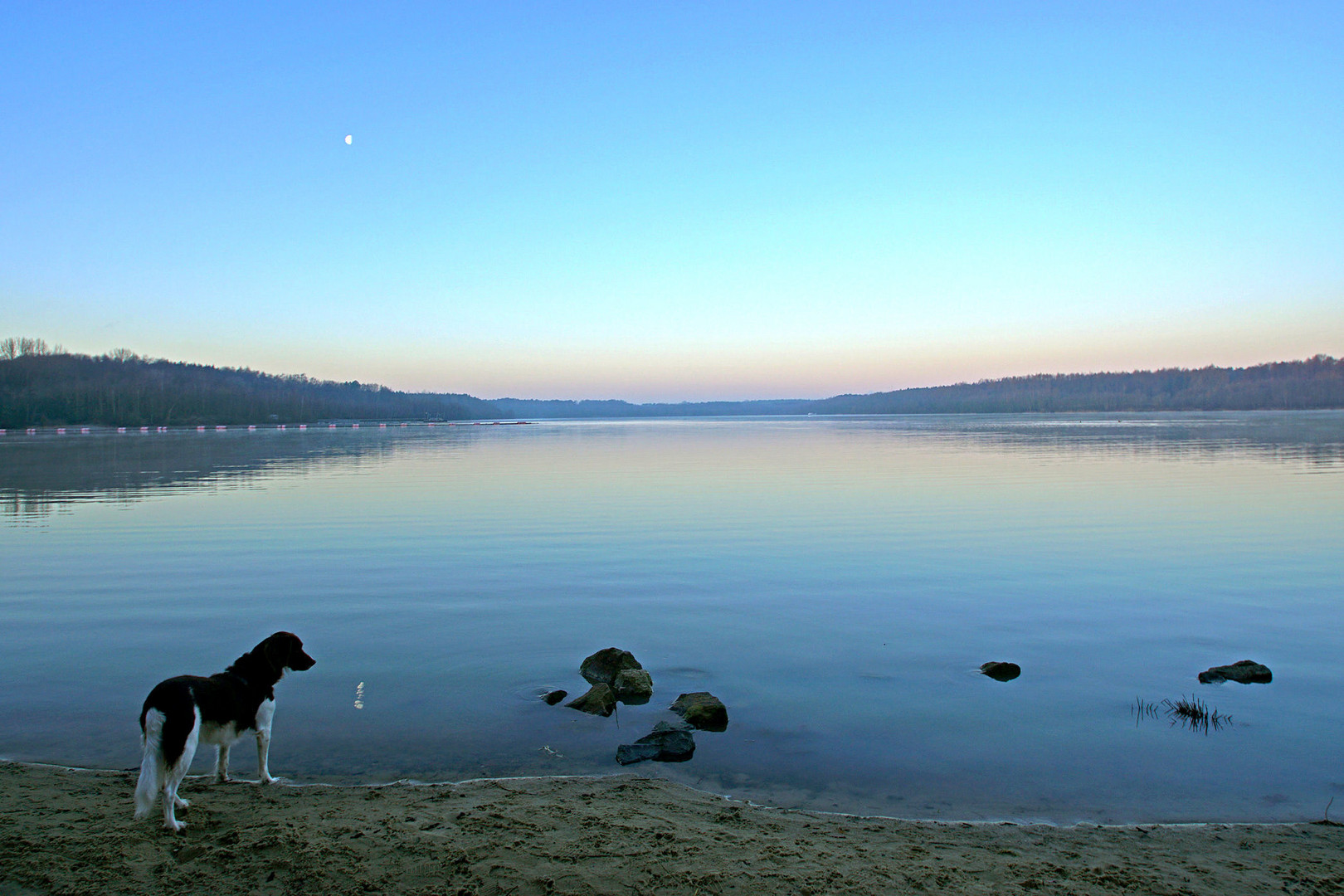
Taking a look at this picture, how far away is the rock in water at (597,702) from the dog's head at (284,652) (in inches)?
102

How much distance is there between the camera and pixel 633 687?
812 centimetres

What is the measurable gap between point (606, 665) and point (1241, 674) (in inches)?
264

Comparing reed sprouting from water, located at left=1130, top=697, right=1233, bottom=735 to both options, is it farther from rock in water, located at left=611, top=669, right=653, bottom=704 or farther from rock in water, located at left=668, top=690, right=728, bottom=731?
rock in water, located at left=611, top=669, right=653, bottom=704

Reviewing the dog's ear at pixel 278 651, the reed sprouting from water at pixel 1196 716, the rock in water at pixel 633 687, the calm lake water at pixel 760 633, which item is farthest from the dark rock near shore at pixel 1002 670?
the dog's ear at pixel 278 651

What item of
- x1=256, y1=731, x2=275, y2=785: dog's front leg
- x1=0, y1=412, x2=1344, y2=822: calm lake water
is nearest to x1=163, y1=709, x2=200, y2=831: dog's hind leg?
x1=256, y1=731, x2=275, y2=785: dog's front leg

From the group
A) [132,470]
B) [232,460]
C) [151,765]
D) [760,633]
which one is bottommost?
[760,633]

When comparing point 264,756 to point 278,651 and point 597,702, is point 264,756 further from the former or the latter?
point 597,702

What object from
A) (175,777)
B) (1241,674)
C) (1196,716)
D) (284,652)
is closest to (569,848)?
(175,777)

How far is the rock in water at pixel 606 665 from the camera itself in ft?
27.7

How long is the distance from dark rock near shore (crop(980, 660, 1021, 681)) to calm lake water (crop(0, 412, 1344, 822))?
0.11m

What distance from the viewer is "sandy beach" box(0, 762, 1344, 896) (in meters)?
4.27

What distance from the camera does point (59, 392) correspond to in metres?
158

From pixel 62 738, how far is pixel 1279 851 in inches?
359

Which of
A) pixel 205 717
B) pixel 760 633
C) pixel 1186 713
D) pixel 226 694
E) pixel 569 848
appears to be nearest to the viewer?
pixel 569 848
